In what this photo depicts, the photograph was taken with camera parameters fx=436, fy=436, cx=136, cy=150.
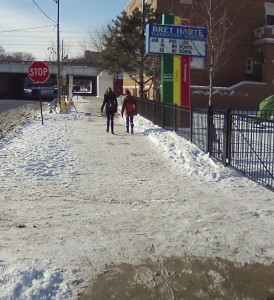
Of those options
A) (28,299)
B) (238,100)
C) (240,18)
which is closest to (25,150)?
(28,299)

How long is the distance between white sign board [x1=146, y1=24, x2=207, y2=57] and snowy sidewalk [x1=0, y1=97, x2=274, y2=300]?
7845 mm

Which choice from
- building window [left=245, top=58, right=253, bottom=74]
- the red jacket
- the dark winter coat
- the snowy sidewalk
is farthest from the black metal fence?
building window [left=245, top=58, right=253, bottom=74]

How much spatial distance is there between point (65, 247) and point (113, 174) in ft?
13.4

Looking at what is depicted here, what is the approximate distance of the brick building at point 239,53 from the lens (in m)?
35.6

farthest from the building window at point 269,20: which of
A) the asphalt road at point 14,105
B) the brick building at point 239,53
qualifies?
the asphalt road at point 14,105

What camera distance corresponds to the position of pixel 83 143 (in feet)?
44.8

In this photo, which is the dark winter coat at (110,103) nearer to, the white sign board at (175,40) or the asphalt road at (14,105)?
the white sign board at (175,40)

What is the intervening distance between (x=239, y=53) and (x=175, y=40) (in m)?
22.1

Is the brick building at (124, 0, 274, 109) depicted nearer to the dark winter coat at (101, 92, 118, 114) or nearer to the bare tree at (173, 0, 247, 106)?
the bare tree at (173, 0, 247, 106)

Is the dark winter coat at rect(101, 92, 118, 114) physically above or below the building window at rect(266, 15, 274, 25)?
below

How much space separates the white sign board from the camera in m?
17.8

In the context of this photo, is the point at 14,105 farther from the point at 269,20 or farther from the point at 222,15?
the point at 269,20

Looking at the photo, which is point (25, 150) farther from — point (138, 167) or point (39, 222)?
→ point (39, 222)

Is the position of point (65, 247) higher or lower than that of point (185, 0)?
lower
